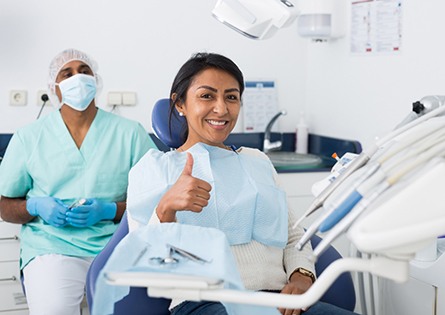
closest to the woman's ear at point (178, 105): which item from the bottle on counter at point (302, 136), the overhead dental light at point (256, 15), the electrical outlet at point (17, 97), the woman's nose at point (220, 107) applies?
the woman's nose at point (220, 107)

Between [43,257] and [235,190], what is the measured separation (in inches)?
30.8

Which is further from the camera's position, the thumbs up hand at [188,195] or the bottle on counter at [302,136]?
the bottle on counter at [302,136]

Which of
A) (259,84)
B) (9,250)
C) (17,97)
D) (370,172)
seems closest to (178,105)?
(370,172)

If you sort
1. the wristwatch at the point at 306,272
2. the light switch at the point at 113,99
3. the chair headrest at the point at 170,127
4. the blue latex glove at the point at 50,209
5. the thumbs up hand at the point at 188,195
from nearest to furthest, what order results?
the thumbs up hand at the point at 188,195 < the wristwatch at the point at 306,272 < the chair headrest at the point at 170,127 < the blue latex glove at the point at 50,209 < the light switch at the point at 113,99

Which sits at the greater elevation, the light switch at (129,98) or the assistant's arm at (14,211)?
the light switch at (129,98)

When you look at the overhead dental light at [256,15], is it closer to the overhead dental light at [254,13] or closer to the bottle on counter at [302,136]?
the overhead dental light at [254,13]

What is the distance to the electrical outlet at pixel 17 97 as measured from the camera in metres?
2.68

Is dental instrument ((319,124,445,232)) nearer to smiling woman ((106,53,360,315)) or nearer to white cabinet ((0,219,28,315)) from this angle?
smiling woman ((106,53,360,315))

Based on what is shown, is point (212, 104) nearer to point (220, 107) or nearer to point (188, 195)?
point (220, 107)

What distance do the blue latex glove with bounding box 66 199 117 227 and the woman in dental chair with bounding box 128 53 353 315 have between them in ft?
1.43

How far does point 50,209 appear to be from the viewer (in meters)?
2.07

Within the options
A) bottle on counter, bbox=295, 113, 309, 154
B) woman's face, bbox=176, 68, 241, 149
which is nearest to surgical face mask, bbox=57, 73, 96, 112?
woman's face, bbox=176, 68, 241, 149

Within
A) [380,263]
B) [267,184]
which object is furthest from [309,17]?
[380,263]

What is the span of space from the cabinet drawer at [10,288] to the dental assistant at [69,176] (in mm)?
243
